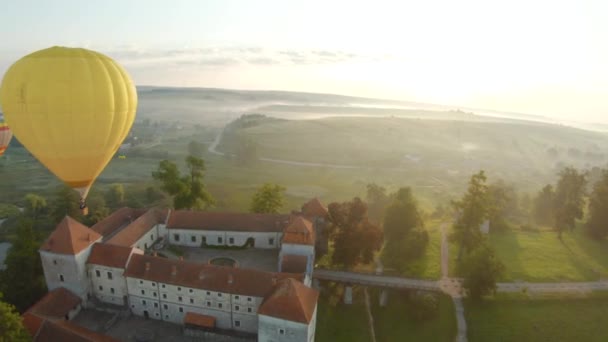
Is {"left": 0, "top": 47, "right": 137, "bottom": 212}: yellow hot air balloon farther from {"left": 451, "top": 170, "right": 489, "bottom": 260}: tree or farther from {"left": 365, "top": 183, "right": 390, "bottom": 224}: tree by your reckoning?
{"left": 365, "top": 183, "right": 390, "bottom": 224}: tree

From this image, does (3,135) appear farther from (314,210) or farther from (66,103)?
(314,210)

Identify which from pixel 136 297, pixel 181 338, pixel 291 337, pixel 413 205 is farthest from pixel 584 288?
pixel 136 297

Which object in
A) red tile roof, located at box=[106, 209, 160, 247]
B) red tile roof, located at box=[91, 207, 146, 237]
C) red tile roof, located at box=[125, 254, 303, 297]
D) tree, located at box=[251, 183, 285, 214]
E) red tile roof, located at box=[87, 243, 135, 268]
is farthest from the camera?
tree, located at box=[251, 183, 285, 214]

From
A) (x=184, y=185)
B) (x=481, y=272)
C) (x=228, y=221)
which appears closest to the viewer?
(x=481, y=272)

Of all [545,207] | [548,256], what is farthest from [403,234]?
[545,207]

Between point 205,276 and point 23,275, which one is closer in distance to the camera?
point 205,276

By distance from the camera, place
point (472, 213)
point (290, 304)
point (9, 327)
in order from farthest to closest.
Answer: point (472, 213), point (290, 304), point (9, 327)

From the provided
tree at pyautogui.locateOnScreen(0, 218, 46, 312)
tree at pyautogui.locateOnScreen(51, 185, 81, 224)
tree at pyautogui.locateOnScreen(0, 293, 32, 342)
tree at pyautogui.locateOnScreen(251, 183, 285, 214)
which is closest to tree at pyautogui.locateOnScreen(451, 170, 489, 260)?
tree at pyautogui.locateOnScreen(251, 183, 285, 214)
